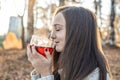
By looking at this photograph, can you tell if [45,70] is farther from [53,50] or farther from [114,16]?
[114,16]

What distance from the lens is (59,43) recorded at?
244 cm

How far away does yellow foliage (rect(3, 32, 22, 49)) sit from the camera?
1359 cm

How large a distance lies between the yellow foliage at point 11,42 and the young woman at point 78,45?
36.1ft

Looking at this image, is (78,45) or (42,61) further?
(42,61)

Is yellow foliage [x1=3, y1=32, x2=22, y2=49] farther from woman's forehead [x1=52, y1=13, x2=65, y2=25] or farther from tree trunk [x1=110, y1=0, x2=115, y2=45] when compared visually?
woman's forehead [x1=52, y1=13, x2=65, y2=25]

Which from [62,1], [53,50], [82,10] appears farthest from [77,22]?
[62,1]

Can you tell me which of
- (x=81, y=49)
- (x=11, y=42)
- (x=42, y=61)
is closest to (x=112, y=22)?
(x=11, y=42)

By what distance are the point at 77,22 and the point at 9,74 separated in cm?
674

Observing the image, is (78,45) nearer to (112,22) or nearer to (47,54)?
(47,54)

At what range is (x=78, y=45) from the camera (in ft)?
7.91

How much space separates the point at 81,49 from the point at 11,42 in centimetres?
1194

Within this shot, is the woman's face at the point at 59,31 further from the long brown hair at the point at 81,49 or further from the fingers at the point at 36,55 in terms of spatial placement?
the fingers at the point at 36,55

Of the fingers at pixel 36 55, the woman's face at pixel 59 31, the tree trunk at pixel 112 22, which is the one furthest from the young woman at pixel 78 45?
the tree trunk at pixel 112 22

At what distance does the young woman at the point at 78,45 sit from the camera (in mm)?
2389
